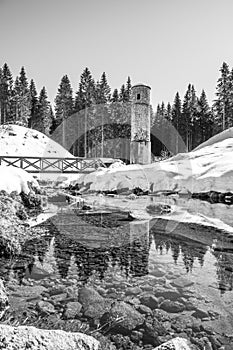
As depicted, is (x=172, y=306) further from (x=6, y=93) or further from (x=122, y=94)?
(x=6, y=93)

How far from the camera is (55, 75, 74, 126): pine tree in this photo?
156 ft

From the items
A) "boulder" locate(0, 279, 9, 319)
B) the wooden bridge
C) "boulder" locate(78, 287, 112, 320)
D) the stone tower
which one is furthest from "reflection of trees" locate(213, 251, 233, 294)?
the stone tower

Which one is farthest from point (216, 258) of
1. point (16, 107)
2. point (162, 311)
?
point (16, 107)

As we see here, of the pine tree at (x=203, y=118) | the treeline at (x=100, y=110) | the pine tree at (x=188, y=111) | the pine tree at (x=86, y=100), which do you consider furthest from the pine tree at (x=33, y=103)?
the pine tree at (x=203, y=118)

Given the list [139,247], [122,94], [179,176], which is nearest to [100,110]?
[122,94]

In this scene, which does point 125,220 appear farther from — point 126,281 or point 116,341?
point 116,341

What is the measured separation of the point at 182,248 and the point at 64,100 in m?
44.3

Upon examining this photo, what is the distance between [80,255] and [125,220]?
475cm

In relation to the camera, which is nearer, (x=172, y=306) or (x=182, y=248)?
(x=172, y=306)

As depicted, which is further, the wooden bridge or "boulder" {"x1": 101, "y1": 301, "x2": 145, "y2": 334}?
the wooden bridge

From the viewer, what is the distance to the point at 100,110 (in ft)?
151

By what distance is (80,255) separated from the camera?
664cm

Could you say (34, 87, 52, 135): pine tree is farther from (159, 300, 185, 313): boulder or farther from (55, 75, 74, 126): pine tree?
(159, 300, 185, 313): boulder

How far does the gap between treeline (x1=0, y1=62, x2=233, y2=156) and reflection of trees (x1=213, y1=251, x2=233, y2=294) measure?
37.2m
